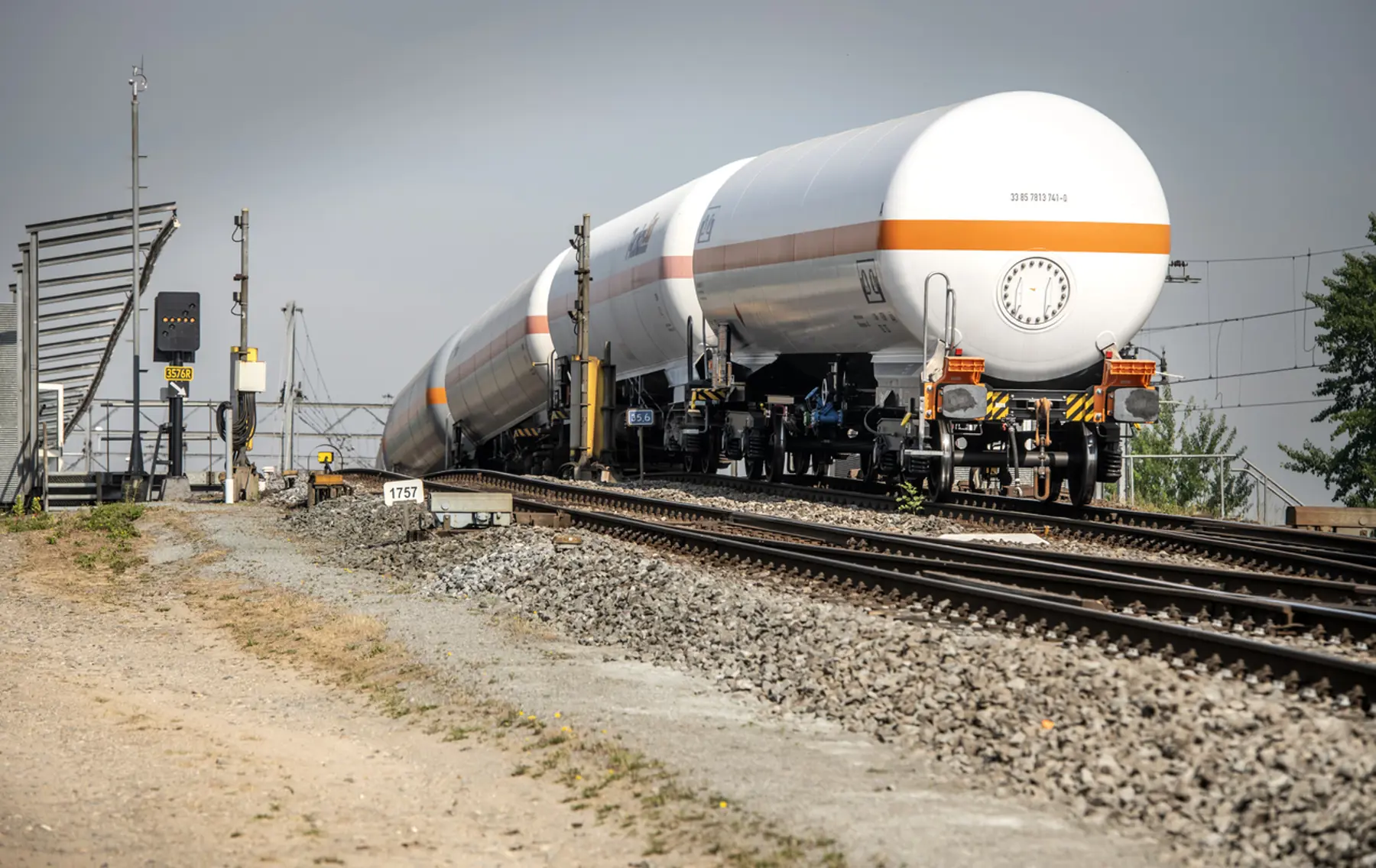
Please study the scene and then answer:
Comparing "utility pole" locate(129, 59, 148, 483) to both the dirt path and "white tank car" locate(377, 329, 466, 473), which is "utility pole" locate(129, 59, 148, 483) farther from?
the dirt path

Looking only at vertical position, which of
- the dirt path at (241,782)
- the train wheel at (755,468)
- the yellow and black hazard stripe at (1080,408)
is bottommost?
the dirt path at (241,782)

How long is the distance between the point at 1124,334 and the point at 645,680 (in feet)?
34.8

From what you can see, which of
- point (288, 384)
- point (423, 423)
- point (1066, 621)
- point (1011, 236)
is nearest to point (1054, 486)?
point (1011, 236)

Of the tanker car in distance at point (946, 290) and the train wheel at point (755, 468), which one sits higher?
the tanker car in distance at point (946, 290)

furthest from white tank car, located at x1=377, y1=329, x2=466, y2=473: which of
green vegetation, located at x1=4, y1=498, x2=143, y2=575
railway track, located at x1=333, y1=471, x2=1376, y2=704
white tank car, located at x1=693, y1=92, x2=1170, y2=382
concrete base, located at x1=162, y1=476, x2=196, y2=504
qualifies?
railway track, located at x1=333, y1=471, x2=1376, y2=704

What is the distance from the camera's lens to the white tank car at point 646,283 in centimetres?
2216

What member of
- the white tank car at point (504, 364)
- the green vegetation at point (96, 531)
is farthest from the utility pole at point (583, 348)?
the green vegetation at point (96, 531)

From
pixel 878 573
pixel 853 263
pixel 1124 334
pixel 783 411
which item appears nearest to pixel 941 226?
pixel 853 263

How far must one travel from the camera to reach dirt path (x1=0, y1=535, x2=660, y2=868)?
532cm

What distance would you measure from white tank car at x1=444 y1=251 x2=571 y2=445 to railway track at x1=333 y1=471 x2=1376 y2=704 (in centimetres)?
1575

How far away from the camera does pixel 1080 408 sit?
1691 cm

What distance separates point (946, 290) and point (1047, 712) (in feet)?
34.8

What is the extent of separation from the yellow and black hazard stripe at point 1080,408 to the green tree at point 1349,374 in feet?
94.9

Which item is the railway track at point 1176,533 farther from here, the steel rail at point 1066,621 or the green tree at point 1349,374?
the green tree at point 1349,374
